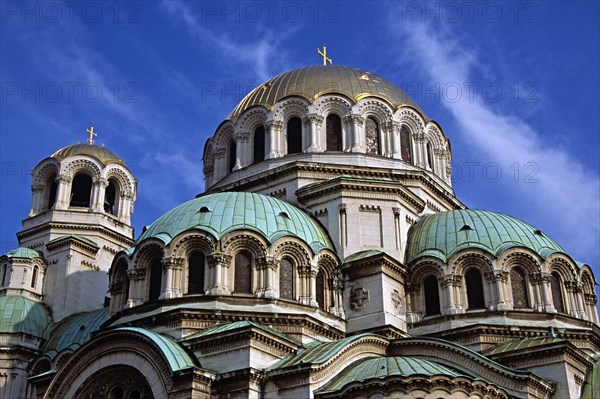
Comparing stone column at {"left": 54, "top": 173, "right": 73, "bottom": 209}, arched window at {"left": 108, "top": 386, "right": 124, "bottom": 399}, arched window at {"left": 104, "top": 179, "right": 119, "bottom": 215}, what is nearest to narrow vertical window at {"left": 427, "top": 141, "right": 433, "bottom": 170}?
arched window at {"left": 104, "top": 179, "right": 119, "bottom": 215}

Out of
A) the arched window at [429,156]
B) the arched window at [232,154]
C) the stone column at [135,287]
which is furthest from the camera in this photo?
the arched window at [232,154]

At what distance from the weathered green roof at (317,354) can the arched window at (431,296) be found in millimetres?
3823

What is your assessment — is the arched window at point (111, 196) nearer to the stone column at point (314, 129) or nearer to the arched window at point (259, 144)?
the arched window at point (259, 144)

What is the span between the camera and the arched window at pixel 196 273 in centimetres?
2472

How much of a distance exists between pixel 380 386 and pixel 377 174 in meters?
11.0

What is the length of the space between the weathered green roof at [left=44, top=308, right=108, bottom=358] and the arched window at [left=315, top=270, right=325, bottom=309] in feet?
28.3

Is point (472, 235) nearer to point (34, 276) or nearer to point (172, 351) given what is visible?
point (172, 351)

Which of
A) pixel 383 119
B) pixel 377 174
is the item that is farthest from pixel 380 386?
pixel 383 119

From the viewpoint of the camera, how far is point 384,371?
2017 cm

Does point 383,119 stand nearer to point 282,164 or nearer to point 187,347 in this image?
point 282,164

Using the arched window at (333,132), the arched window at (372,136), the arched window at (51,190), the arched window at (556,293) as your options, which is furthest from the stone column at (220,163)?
the arched window at (556,293)

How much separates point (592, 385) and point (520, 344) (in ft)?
7.36

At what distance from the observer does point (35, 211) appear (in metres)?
35.8

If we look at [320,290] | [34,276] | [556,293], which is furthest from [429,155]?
[34,276]
